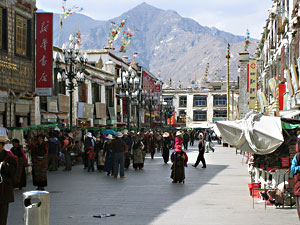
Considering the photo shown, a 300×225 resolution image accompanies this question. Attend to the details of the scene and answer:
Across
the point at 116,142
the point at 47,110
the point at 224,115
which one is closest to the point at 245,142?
the point at 116,142

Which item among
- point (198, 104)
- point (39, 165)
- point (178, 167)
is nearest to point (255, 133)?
point (178, 167)

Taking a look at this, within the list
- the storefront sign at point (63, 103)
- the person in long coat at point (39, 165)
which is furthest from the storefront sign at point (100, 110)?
the person in long coat at point (39, 165)

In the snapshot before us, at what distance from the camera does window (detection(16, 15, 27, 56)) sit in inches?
1011

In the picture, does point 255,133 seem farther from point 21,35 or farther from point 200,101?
point 200,101

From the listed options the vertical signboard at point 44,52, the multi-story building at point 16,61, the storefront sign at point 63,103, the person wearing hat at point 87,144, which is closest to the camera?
the person wearing hat at point 87,144

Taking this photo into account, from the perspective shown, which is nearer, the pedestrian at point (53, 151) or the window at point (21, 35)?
the pedestrian at point (53, 151)

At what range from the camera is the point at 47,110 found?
104ft

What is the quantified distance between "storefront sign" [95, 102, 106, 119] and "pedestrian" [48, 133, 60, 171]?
23316 mm

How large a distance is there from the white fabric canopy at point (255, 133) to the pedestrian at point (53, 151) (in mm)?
8557

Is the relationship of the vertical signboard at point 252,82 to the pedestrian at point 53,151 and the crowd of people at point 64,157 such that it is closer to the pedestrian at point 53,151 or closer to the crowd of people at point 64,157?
the crowd of people at point 64,157

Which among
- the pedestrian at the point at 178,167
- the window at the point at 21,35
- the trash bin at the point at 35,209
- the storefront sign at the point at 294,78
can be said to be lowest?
the pedestrian at the point at 178,167

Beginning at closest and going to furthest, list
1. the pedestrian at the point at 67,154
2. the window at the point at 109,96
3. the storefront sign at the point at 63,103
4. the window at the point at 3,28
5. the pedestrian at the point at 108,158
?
the pedestrian at the point at 108,158 < the pedestrian at the point at 67,154 < the window at the point at 3,28 < the storefront sign at the point at 63,103 < the window at the point at 109,96

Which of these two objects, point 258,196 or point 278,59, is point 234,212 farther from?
point 278,59

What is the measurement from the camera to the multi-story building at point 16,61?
2421 centimetres
